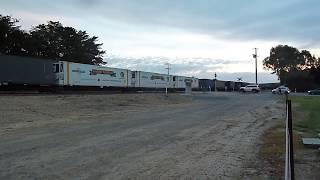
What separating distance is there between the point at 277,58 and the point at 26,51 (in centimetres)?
9745

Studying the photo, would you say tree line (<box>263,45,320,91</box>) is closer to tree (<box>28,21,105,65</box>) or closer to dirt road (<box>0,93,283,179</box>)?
tree (<box>28,21,105,65</box>)

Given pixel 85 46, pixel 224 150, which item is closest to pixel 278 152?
pixel 224 150

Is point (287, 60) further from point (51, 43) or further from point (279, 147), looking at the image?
point (279, 147)

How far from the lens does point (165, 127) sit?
72.2ft

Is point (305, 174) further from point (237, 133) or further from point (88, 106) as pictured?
point (88, 106)

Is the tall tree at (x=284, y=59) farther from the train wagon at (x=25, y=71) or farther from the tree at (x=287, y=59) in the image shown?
the train wagon at (x=25, y=71)

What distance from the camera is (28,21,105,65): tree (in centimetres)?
9156

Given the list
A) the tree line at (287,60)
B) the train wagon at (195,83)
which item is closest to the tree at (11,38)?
the train wagon at (195,83)

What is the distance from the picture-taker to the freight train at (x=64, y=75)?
1693 inches

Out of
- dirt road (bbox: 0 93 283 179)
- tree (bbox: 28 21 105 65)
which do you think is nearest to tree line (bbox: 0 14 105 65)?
tree (bbox: 28 21 105 65)

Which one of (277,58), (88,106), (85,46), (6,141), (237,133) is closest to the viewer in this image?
(6,141)

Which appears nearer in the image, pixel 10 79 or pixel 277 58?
pixel 10 79

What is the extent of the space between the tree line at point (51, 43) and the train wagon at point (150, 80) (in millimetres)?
16134

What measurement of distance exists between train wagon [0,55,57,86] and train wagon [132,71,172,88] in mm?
22898
